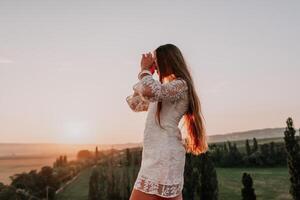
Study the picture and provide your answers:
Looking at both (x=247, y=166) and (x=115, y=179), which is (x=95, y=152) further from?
(x=247, y=166)

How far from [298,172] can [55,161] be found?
4187cm

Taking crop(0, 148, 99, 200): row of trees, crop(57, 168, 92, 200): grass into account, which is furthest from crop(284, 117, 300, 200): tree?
crop(0, 148, 99, 200): row of trees

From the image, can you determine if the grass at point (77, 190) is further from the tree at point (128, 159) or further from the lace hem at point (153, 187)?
the lace hem at point (153, 187)

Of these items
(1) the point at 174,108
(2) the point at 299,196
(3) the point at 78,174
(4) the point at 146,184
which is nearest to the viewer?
(4) the point at 146,184

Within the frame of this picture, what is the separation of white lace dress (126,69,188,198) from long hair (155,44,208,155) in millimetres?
72

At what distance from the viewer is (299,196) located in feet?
86.4

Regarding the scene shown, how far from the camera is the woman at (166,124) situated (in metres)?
2.54

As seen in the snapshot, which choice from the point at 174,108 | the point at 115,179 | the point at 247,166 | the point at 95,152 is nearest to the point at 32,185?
the point at 115,179

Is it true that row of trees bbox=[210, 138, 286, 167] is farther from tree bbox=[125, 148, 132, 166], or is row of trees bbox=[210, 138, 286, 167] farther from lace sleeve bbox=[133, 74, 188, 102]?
lace sleeve bbox=[133, 74, 188, 102]

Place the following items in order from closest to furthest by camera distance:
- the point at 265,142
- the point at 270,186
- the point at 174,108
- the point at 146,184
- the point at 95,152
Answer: the point at 146,184 < the point at 174,108 < the point at 270,186 < the point at 265,142 < the point at 95,152

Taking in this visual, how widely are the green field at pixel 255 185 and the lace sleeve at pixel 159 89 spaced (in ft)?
126

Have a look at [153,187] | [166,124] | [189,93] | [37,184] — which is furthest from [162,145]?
[37,184]

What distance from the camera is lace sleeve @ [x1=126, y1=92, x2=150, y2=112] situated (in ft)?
9.53

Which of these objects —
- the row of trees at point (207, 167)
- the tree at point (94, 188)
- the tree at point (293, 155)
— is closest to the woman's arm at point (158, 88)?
the row of trees at point (207, 167)
